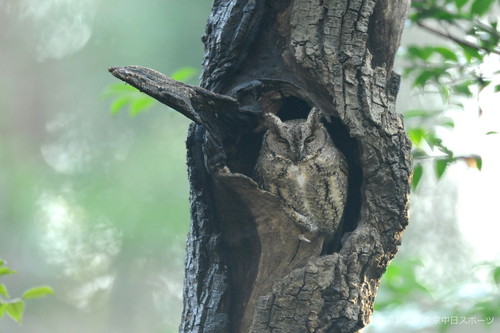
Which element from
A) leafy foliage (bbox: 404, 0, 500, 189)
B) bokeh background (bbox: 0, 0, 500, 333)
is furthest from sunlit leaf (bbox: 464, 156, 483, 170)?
bokeh background (bbox: 0, 0, 500, 333)

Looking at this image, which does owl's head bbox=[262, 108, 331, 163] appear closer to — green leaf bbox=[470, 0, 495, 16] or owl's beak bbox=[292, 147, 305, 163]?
owl's beak bbox=[292, 147, 305, 163]

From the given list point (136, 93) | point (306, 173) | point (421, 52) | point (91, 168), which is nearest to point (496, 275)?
point (306, 173)

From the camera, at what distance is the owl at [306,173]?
2021 millimetres

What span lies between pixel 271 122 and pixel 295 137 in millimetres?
130

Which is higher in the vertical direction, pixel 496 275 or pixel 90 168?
pixel 90 168

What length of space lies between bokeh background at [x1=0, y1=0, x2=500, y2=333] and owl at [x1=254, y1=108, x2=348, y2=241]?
4.17 metres

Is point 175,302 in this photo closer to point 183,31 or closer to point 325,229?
point 183,31

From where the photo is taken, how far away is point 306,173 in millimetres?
2094

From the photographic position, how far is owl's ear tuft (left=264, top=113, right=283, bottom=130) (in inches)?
77.0

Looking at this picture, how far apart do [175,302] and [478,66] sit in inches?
192

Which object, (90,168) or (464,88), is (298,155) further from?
(90,168)

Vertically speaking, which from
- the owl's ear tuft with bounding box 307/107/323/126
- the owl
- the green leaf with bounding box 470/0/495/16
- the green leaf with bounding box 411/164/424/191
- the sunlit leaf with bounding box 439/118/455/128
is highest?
the green leaf with bounding box 470/0/495/16

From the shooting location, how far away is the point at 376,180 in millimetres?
1825

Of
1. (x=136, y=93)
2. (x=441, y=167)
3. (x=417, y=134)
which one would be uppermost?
(x=136, y=93)
